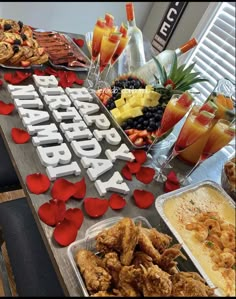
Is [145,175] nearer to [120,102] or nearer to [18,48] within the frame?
[120,102]

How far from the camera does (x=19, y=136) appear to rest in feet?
3.19

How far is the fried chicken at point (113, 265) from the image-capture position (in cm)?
67

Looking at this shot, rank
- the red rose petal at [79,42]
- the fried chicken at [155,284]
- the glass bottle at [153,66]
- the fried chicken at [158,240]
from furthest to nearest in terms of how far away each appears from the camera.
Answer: the red rose petal at [79,42] → the glass bottle at [153,66] → the fried chicken at [158,240] → the fried chicken at [155,284]

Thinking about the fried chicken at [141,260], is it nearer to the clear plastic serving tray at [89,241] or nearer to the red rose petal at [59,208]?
the clear plastic serving tray at [89,241]

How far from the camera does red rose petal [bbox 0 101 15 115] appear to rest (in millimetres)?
1040

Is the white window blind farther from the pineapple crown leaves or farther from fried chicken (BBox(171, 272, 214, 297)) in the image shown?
fried chicken (BBox(171, 272, 214, 297))

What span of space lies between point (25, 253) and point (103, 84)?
0.79 m

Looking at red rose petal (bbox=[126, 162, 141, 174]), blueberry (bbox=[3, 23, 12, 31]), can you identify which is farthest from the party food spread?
red rose petal (bbox=[126, 162, 141, 174])

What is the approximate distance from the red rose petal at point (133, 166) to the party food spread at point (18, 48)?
2.16ft

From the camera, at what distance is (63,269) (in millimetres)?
694

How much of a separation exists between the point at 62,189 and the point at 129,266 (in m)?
0.31

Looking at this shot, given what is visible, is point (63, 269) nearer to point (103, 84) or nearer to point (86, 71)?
point (103, 84)

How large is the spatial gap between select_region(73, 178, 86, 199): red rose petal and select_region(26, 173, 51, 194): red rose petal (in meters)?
0.08

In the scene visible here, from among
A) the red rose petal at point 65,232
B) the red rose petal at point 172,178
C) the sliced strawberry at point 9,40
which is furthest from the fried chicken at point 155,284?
the sliced strawberry at point 9,40
